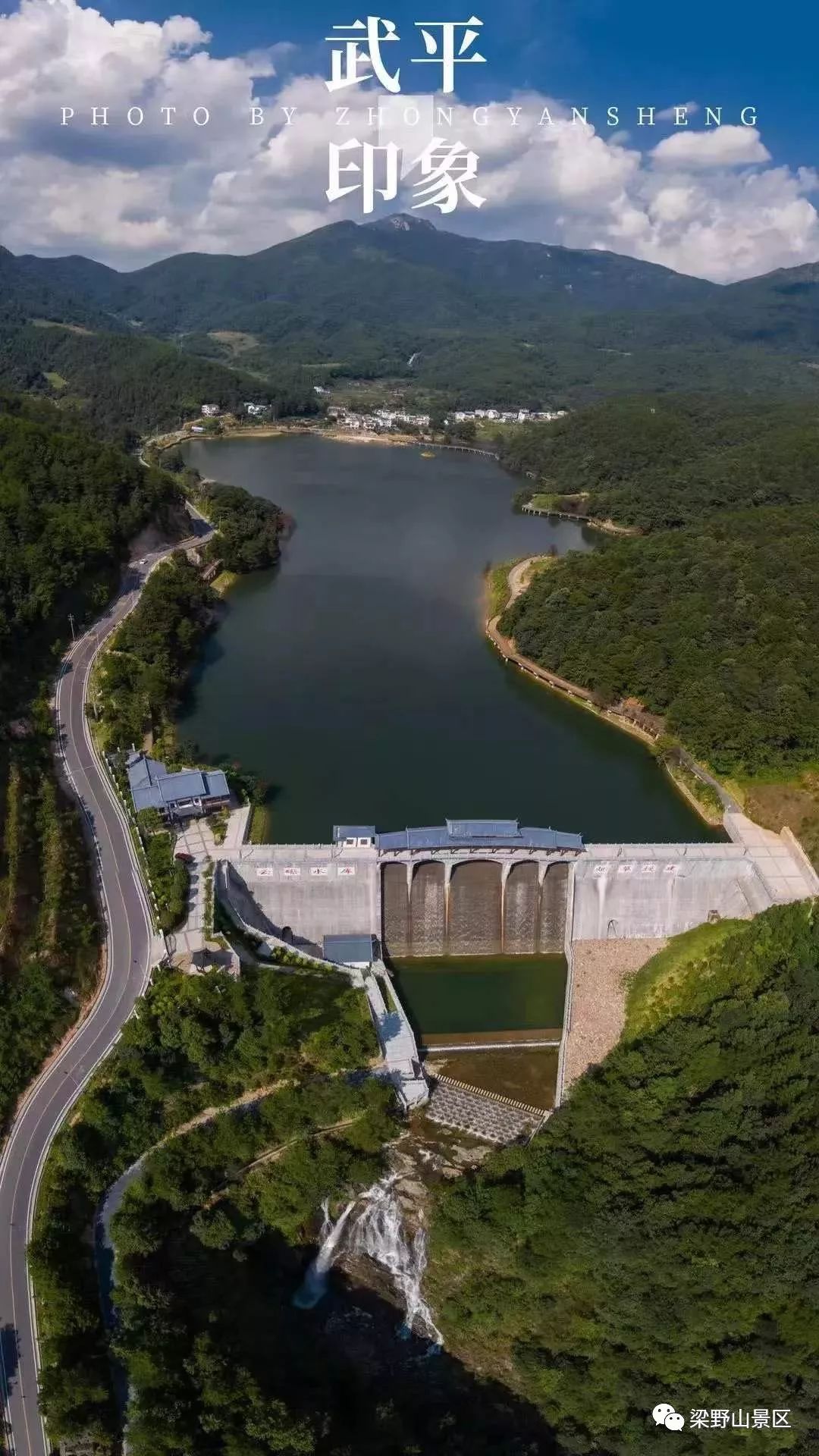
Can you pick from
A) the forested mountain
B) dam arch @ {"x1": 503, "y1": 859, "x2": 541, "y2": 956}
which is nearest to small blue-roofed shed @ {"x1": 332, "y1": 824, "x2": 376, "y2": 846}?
dam arch @ {"x1": 503, "y1": 859, "x2": 541, "y2": 956}

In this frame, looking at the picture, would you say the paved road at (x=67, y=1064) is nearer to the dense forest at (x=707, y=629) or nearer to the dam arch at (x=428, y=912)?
the dam arch at (x=428, y=912)

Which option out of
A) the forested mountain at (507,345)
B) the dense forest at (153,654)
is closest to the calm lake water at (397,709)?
the dense forest at (153,654)

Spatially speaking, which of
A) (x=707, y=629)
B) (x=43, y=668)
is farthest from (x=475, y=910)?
(x=43, y=668)

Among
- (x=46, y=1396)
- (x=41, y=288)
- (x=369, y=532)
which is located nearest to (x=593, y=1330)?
(x=46, y=1396)

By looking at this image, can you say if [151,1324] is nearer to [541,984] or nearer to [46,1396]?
[46,1396]

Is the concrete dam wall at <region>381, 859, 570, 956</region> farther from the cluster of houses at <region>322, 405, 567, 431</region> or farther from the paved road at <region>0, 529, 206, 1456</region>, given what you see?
the cluster of houses at <region>322, 405, 567, 431</region>
